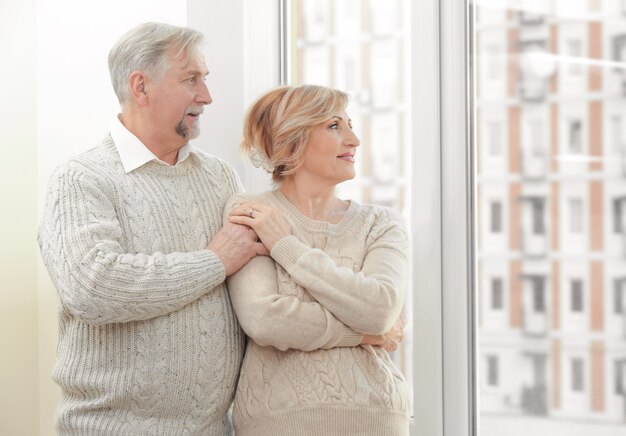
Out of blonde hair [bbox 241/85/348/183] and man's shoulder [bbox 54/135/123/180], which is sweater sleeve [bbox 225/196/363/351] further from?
man's shoulder [bbox 54/135/123/180]

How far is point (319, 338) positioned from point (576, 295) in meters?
0.68

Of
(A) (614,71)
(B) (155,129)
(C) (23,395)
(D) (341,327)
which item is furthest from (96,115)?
(A) (614,71)

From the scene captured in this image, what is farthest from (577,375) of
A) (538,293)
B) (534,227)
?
(534,227)

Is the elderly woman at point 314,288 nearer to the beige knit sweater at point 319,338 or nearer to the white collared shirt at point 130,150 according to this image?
the beige knit sweater at point 319,338

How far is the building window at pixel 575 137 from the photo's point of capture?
216cm

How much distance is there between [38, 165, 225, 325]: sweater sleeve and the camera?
1.87 metres

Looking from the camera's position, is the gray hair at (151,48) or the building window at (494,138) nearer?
the gray hair at (151,48)

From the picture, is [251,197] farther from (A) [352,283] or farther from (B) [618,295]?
(B) [618,295]

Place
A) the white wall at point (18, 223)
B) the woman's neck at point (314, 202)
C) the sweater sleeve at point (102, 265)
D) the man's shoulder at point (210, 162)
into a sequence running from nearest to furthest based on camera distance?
the sweater sleeve at point (102, 265) < the woman's neck at point (314, 202) < the man's shoulder at point (210, 162) < the white wall at point (18, 223)

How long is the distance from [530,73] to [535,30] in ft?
0.35

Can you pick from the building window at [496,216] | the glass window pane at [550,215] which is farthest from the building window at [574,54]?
the building window at [496,216]

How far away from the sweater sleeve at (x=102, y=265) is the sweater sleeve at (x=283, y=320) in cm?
8

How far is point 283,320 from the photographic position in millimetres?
1891

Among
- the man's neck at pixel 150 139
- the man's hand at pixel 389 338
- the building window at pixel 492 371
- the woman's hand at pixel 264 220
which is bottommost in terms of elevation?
the building window at pixel 492 371
